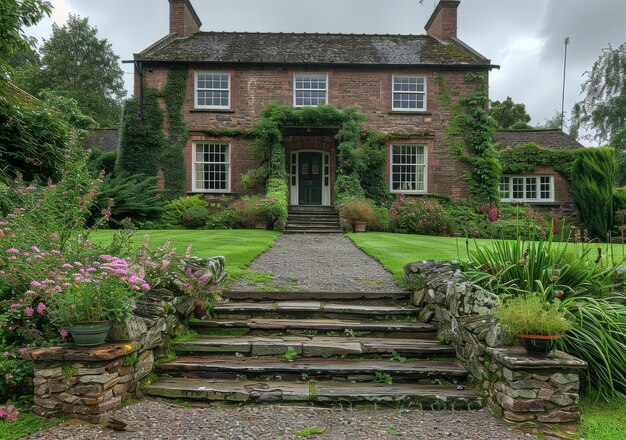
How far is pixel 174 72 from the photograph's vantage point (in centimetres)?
1878

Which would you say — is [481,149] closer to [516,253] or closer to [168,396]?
[516,253]

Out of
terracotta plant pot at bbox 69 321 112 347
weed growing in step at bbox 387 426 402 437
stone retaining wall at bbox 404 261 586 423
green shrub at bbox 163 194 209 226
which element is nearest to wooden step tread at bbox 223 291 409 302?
stone retaining wall at bbox 404 261 586 423

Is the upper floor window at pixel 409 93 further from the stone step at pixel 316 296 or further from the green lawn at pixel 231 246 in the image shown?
the stone step at pixel 316 296

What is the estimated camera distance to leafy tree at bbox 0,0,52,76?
20.8 feet

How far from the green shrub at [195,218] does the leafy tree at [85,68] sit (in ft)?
78.4

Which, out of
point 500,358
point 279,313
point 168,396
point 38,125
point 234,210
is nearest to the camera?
point 500,358

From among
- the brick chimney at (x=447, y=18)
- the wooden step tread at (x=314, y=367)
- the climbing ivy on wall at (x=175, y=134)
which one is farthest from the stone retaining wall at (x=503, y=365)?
the brick chimney at (x=447, y=18)

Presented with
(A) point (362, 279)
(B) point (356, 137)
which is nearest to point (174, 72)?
(B) point (356, 137)

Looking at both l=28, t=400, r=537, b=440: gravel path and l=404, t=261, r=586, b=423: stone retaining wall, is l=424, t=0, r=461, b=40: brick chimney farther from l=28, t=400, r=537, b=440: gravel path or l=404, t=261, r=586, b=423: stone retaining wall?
l=28, t=400, r=537, b=440: gravel path

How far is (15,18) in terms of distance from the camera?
21.6ft

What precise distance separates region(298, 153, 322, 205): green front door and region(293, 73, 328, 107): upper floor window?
241cm

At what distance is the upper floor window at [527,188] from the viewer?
21.0 m

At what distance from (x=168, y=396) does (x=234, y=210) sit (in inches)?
497

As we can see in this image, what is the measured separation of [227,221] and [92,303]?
12.4 metres
